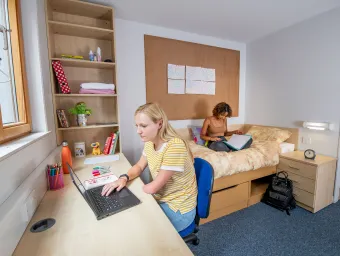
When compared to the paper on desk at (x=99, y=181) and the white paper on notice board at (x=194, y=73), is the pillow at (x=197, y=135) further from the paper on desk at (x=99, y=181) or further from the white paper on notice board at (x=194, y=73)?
the paper on desk at (x=99, y=181)

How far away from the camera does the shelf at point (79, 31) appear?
1.73 meters

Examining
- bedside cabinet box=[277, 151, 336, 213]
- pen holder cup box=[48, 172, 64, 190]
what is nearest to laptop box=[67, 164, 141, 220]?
pen holder cup box=[48, 172, 64, 190]

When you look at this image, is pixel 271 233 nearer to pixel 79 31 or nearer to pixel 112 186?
pixel 112 186

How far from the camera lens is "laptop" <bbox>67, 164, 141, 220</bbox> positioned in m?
0.84

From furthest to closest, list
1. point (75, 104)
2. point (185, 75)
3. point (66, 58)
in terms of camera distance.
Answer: point (185, 75), point (75, 104), point (66, 58)

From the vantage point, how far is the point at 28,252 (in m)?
0.62

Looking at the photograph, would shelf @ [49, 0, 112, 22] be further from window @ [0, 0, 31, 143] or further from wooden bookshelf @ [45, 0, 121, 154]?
window @ [0, 0, 31, 143]

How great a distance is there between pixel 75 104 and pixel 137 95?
2.50ft

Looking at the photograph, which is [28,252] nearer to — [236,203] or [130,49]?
[236,203]

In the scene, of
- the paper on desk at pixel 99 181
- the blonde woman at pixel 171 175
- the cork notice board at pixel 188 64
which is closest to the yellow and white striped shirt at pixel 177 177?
the blonde woman at pixel 171 175

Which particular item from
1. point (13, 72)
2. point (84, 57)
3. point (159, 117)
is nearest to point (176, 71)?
point (84, 57)

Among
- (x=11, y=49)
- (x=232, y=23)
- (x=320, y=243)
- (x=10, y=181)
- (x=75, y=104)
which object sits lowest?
(x=320, y=243)

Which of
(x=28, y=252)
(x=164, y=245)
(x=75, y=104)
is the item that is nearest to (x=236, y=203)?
(x=164, y=245)

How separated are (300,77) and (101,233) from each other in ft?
9.65
